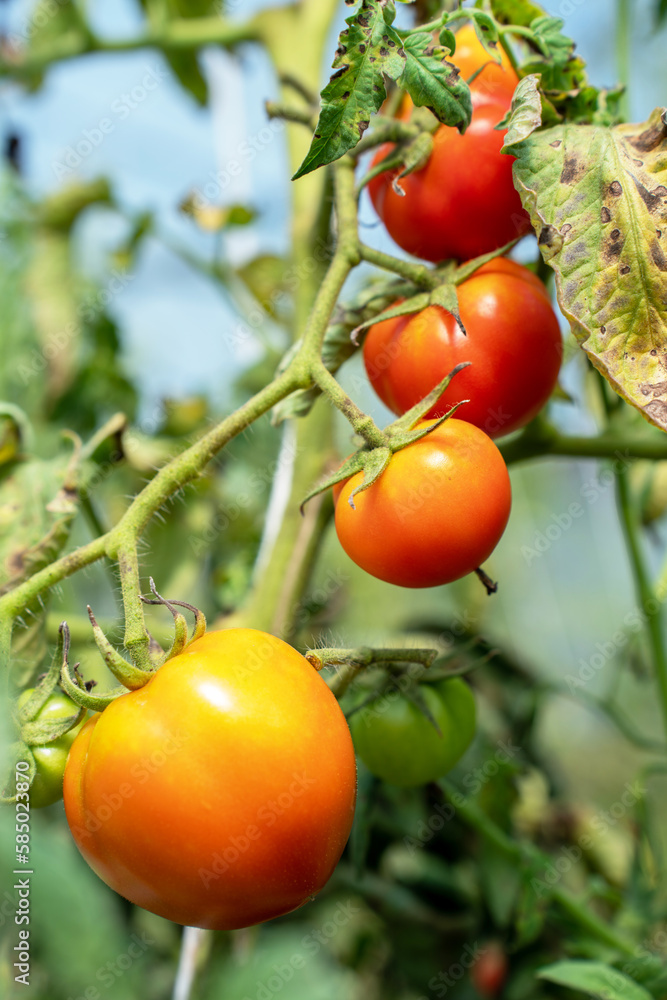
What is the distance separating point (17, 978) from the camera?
0.50m

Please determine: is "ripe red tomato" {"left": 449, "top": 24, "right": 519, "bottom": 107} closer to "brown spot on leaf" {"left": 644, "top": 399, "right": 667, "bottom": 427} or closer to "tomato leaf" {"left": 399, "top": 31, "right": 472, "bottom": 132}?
"tomato leaf" {"left": 399, "top": 31, "right": 472, "bottom": 132}

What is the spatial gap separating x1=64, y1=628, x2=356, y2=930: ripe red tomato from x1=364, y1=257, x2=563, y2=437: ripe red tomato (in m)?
0.24

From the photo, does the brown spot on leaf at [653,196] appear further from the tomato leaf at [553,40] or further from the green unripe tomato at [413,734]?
the green unripe tomato at [413,734]

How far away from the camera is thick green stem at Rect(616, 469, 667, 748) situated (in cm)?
91

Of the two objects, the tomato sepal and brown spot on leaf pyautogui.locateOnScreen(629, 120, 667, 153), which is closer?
the tomato sepal

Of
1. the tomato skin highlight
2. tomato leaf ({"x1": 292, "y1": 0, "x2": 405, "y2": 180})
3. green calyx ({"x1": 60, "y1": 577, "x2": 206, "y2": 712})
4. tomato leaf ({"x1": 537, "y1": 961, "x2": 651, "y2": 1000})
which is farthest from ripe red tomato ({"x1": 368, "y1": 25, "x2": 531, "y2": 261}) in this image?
tomato leaf ({"x1": 537, "y1": 961, "x2": 651, "y2": 1000})

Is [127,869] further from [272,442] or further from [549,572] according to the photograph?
[549,572]

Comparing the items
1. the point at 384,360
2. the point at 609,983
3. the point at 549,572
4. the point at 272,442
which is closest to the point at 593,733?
the point at 549,572

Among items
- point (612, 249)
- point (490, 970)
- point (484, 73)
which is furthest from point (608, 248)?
point (490, 970)

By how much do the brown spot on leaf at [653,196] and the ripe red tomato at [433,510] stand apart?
197 mm

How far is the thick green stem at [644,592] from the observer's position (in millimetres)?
914

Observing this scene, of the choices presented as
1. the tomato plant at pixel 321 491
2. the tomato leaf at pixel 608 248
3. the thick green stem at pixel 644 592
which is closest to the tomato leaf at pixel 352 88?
the tomato plant at pixel 321 491

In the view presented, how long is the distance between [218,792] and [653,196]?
468 millimetres

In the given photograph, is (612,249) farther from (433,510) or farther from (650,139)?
(433,510)
